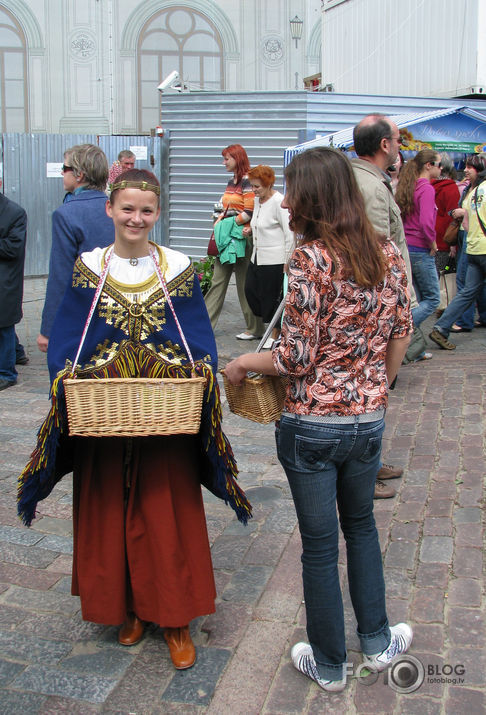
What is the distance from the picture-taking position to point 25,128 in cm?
1994

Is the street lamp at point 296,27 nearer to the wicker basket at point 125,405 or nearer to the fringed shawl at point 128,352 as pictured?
the fringed shawl at point 128,352

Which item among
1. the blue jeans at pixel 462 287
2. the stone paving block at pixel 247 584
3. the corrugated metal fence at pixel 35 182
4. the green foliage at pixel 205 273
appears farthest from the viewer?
the corrugated metal fence at pixel 35 182

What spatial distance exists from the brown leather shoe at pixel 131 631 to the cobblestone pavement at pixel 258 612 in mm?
34

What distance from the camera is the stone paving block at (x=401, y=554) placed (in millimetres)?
3637

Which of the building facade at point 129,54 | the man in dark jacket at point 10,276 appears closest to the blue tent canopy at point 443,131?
the man in dark jacket at point 10,276

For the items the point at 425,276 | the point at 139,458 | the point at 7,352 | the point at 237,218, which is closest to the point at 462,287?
the point at 425,276

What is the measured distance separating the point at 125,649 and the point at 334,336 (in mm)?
1510

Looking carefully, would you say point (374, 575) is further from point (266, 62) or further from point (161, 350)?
point (266, 62)

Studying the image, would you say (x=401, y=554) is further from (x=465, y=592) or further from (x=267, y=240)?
(x=267, y=240)

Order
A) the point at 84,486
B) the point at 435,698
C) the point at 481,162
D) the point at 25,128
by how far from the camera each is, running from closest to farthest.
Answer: the point at 435,698
the point at 84,486
the point at 481,162
the point at 25,128

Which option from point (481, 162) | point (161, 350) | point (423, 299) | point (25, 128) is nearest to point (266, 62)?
point (25, 128)

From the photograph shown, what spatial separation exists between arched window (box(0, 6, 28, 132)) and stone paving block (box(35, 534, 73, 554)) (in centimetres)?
1774

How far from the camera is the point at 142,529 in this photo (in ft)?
9.48

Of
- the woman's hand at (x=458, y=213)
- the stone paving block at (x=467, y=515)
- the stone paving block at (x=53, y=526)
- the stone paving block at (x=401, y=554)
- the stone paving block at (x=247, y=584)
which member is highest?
the woman's hand at (x=458, y=213)
